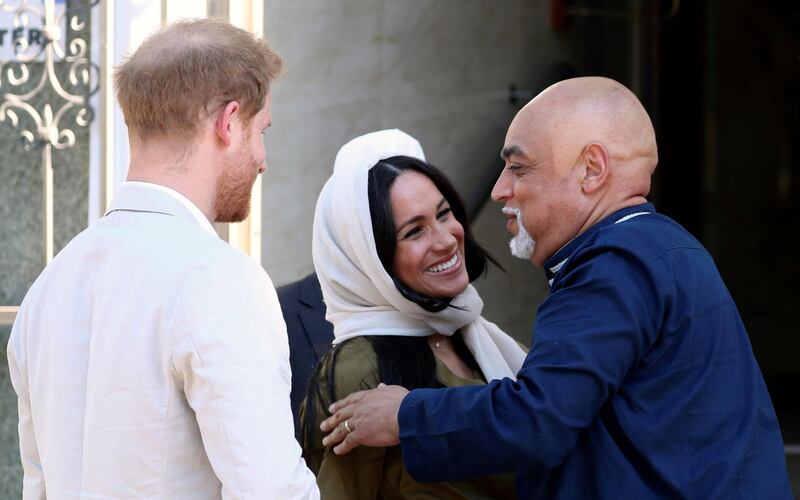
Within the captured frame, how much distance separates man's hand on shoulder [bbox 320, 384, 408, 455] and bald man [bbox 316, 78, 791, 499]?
0.07 ft

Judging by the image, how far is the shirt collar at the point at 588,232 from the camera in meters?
2.21

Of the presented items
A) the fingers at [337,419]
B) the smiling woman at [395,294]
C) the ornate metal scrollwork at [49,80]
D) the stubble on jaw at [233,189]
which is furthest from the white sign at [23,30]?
the stubble on jaw at [233,189]

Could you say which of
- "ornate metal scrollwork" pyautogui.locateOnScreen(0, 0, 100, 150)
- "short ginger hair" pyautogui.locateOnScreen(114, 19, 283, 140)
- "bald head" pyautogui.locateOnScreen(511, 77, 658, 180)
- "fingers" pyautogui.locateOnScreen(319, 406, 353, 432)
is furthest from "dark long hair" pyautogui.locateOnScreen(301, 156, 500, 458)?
"ornate metal scrollwork" pyautogui.locateOnScreen(0, 0, 100, 150)

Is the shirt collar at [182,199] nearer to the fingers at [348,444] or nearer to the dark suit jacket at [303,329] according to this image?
the fingers at [348,444]

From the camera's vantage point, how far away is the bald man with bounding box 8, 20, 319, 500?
184 cm

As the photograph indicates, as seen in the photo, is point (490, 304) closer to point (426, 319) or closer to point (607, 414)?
point (426, 319)

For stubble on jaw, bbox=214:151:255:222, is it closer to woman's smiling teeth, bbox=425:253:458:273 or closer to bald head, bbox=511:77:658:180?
bald head, bbox=511:77:658:180

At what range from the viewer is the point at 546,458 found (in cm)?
206

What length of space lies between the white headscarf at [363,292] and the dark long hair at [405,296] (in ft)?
0.07

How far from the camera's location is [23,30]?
4.00 metres

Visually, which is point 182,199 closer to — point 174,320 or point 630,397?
point 174,320

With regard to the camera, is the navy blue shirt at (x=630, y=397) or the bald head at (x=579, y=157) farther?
the bald head at (x=579, y=157)

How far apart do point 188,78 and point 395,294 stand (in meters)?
0.88

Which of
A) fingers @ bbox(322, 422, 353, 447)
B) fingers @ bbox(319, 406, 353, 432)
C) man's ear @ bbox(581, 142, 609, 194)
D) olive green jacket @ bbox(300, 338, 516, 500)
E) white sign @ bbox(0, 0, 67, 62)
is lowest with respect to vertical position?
olive green jacket @ bbox(300, 338, 516, 500)
